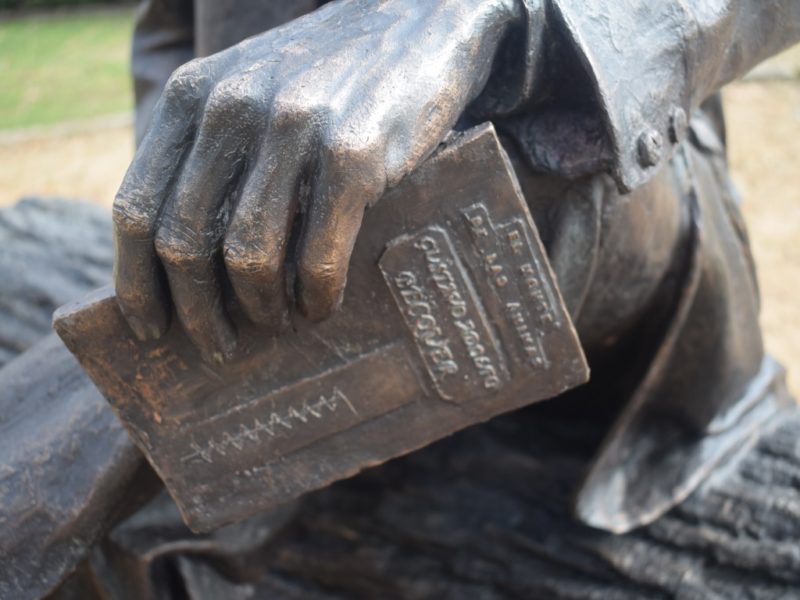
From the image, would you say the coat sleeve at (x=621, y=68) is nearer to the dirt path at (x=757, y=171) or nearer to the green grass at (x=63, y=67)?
the dirt path at (x=757, y=171)

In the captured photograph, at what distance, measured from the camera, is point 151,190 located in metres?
0.74

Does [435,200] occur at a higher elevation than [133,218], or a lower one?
lower

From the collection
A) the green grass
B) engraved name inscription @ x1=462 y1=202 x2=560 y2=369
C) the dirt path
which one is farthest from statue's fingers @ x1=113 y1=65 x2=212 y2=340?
the green grass

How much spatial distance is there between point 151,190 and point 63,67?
6.57m

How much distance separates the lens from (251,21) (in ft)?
3.98

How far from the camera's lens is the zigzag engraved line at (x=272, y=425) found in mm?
883

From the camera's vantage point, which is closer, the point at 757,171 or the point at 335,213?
the point at 335,213

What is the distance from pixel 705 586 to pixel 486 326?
47 cm

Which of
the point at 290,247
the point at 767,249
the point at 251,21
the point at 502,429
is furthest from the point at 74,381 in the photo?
the point at 767,249

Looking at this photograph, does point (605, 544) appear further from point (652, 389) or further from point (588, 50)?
point (588, 50)

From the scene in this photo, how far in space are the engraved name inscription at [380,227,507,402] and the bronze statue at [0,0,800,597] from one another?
0.03 metres

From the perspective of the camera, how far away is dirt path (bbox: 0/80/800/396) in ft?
9.98

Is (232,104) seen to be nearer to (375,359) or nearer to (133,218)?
(133,218)

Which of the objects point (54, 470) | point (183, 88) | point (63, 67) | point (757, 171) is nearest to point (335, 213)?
point (183, 88)
